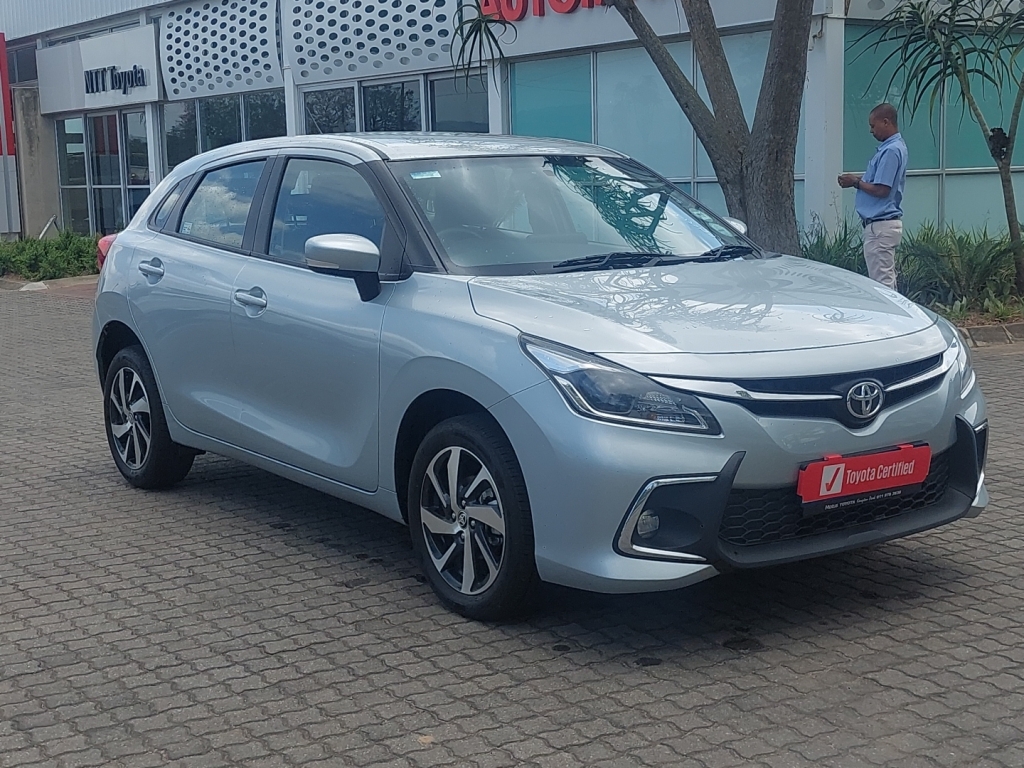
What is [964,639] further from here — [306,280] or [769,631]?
[306,280]

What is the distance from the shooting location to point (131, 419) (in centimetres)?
684

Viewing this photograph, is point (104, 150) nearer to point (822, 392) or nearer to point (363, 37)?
point (363, 37)

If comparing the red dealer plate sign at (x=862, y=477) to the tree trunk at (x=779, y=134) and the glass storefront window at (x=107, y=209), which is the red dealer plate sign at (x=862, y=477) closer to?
the tree trunk at (x=779, y=134)

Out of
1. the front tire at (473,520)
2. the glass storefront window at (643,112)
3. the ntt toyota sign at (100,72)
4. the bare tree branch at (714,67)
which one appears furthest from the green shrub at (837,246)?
Answer: the ntt toyota sign at (100,72)

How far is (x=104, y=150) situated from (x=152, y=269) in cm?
2366

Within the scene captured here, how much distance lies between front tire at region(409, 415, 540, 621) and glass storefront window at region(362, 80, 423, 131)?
53.4 ft

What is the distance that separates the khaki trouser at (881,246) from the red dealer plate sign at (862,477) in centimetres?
725

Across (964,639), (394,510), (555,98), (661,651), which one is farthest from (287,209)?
(555,98)

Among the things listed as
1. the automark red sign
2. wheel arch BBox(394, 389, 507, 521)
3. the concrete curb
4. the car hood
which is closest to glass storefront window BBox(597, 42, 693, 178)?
the automark red sign

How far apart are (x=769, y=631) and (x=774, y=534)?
450mm

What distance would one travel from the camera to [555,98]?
17.8 metres

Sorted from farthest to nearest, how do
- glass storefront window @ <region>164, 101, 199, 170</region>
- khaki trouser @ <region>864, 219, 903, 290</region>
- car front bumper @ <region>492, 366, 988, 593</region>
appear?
glass storefront window @ <region>164, 101, 199, 170</region> → khaki trouser @ <region>864, 219, 903, 290</region> → car front bumper @ <region>492, 366, 988, 593</region>

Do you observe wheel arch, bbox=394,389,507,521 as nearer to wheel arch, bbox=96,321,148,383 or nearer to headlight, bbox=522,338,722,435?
headlight, bbox=522,338,722,435

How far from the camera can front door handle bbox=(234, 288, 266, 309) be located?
5.67m
